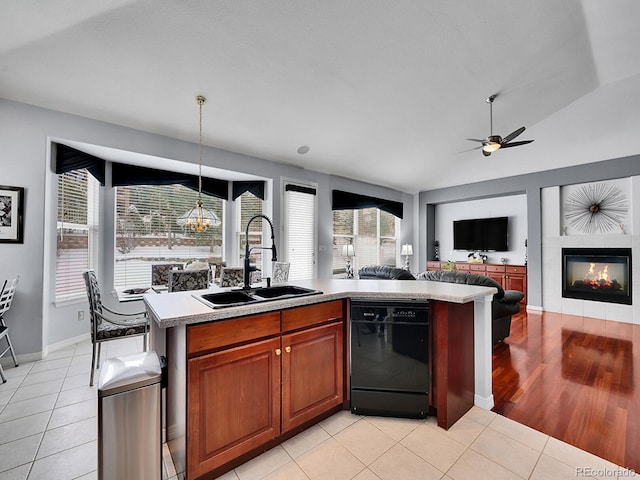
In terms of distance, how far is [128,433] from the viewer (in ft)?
4.38

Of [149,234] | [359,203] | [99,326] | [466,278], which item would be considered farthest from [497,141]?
[149,234]

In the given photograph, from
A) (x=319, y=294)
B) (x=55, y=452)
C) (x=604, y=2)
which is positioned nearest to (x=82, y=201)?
(x=55, y=452)

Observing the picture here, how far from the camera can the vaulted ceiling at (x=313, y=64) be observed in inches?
94.3

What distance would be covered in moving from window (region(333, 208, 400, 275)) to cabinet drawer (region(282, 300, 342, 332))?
408 centimetres

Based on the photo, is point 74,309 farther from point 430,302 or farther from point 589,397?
point 589,397

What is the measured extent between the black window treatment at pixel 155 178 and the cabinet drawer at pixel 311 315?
356cm

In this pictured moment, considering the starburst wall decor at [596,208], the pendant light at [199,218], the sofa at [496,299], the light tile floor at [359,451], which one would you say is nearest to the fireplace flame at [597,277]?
the starburst wall decor at [596,208]

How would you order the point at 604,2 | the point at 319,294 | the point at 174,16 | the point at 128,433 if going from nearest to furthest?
the point at 128,433
the point at 319,294
the point at 174,16
the point at 604,2

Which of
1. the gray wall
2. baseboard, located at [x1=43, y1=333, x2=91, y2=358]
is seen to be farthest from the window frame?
baseboard, located at [x1=43, y1=333, x2=91, y2=358]

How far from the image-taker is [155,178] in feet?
14.1

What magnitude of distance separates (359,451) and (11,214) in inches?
156

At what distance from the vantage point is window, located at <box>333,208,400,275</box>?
6.26 m

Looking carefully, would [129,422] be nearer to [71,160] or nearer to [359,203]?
[71,160]

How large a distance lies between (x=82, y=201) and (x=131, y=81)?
A: 2019 millimetres
